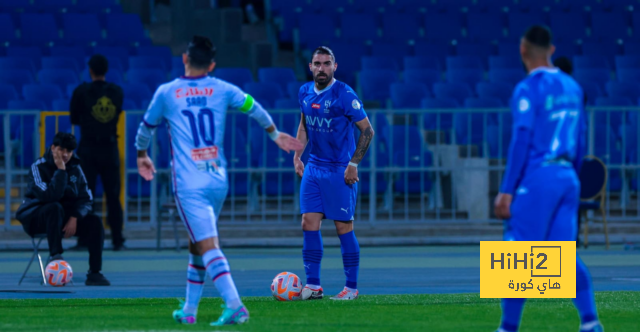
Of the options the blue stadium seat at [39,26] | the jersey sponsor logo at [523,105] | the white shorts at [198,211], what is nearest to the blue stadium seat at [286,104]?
the blue stadium seat at [39,26]

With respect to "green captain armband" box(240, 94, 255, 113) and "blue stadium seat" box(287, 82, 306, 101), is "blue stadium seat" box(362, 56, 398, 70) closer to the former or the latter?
"blue stadium seat" box(287, 82, 306, 101)

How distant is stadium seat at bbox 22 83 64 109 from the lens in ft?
56.2

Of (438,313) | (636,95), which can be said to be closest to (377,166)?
(636,95)

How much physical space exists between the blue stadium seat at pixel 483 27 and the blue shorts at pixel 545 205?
16324mm

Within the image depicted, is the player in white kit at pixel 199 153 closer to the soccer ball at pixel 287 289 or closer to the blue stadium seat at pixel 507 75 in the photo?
the soccer ball at pixel 287 289

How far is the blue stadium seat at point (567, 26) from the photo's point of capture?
859 inches

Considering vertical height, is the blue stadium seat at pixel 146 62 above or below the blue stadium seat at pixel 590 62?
below

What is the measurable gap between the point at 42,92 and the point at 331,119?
31.8ft

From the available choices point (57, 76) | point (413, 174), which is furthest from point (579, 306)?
point (57, 76)

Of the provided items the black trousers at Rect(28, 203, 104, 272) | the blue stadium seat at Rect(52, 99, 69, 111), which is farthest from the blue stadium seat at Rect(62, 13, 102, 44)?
the black trousers at Rect(28, 203, 104, 272)

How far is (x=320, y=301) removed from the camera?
8.59m

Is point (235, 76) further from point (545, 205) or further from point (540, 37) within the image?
point (545, 205)

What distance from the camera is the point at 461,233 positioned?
644 inches

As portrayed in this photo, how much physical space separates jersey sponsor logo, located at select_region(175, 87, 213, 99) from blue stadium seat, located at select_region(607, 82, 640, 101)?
13.5 m
